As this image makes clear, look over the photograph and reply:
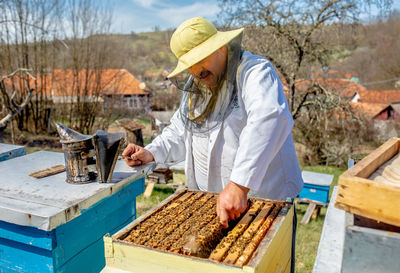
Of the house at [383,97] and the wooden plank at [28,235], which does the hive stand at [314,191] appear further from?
the house at [383,97]

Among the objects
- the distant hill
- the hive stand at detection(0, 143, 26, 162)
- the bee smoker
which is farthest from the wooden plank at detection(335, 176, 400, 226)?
the distant hill

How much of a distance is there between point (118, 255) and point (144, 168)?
A: 881 mm

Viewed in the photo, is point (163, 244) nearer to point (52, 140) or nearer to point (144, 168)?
point (144, 168)

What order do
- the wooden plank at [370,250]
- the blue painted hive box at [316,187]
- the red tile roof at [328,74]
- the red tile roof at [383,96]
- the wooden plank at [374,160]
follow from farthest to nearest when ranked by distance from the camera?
the red tile roof at [383,96] → the red tile roof at [328,74] → the blue painted hive box at [316,187] → the wooden plank at [374,160] → the wooden plank at [370,250]

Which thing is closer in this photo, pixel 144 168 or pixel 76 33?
pixel 144 168

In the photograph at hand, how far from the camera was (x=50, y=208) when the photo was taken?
1404 millimetres

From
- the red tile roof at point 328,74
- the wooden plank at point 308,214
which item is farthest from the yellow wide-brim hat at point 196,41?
the red tile roof at point 328,74

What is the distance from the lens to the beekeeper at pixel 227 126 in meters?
1.48

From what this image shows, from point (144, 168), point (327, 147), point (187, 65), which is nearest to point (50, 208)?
point (144, 168)

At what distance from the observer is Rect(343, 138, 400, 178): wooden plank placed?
3.24 ft

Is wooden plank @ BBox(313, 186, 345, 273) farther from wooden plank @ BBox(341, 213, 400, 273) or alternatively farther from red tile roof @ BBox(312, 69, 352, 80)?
red tile roof @ BBox(312, 69, 352, 80)

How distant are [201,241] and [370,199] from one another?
58cm

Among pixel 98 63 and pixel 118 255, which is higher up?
pixel 98 63

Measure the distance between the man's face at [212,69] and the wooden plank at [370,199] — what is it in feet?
3.24
